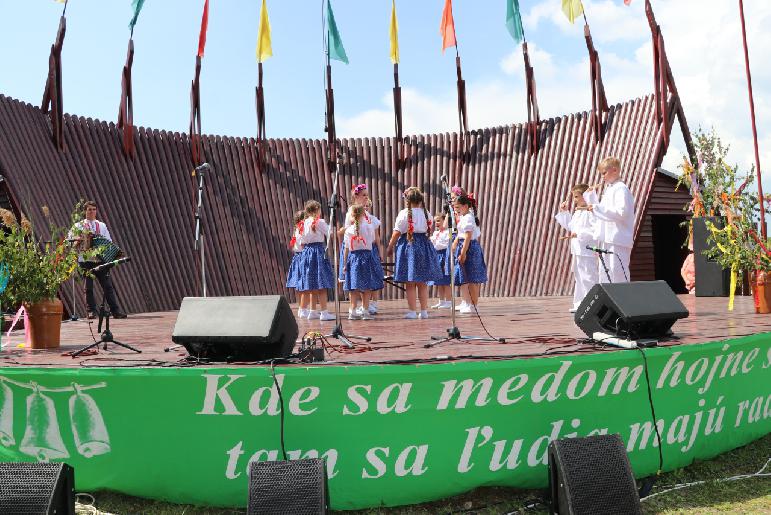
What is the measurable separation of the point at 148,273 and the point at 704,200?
8.08 meters

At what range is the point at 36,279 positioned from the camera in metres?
4.80

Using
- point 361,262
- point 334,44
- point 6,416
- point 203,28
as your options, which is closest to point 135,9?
point 203,28

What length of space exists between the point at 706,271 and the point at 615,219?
3055mm

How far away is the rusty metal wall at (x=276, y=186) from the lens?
10.5 meters

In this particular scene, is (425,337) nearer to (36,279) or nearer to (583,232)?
(36,279)

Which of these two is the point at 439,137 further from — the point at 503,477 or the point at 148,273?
the point at 503,477

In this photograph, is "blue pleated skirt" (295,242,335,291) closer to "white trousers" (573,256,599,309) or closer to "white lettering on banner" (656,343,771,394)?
"white trousers" (573,256,599,309)

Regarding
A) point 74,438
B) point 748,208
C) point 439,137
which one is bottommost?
point 74,438

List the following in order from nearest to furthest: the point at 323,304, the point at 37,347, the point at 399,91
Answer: the point at 37,347 → the point at 323,304 → the point at 399,91

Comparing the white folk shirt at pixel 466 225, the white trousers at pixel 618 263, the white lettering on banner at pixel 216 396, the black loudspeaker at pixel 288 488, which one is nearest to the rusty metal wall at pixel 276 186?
the white folk shirt at pixel 466 225

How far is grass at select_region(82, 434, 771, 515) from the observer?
12.0 ft

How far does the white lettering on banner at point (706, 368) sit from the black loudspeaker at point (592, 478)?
2.58ft

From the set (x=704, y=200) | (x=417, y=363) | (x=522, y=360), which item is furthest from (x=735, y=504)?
(x=704, y=200)

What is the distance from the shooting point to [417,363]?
3447mm
